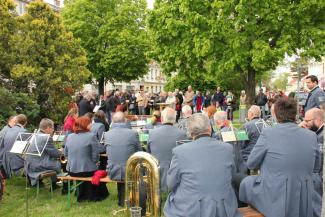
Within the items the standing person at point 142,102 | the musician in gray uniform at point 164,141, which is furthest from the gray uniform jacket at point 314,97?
the standing person at point 142,102

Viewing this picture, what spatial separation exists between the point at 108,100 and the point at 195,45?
6.01 metres

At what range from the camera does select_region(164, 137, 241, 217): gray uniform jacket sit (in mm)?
3770

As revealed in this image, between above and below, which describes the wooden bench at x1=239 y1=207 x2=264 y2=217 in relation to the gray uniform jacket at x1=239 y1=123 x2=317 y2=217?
below

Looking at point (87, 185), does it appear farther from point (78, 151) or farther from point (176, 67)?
point (176, 67)

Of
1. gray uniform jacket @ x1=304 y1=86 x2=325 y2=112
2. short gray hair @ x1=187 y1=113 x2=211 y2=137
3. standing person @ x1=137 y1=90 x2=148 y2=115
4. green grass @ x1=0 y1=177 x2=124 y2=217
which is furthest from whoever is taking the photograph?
standing person @ x1=137 y1=90 x2=148 y2=115

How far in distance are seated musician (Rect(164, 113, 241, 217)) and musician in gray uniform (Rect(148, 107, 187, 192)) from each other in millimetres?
2416

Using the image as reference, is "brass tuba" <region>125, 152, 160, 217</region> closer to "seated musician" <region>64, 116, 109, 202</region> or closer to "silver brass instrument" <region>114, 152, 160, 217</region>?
"silver brass instrument" <region>114, 152, 160, 217</region>

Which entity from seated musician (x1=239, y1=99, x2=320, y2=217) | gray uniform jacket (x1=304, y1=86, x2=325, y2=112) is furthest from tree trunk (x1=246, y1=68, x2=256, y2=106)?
seated musician (x1=239, y1=99, x2=320, y2=217)

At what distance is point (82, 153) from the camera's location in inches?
274

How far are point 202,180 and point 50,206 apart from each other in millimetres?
4090

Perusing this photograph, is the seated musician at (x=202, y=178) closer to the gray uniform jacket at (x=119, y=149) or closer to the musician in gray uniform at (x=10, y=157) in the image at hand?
the gray uniform jacket at (x=119, y=149)

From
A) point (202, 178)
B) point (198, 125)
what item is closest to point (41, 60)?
point (198, 125)

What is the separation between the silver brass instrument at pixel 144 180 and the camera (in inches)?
184

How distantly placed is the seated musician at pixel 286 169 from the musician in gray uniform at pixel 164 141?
2374 mm
